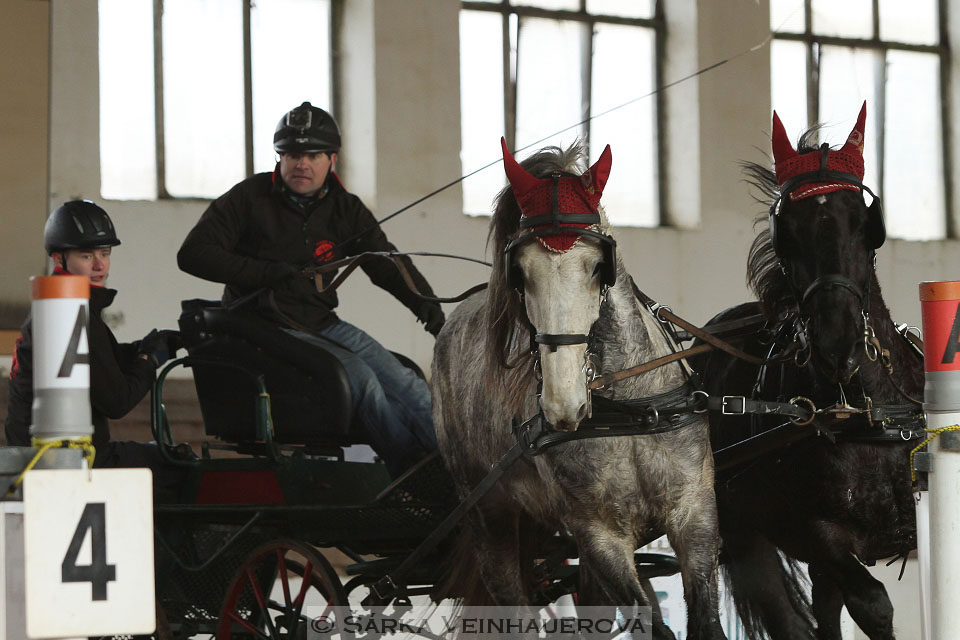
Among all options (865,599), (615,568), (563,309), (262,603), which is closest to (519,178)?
(563,309)

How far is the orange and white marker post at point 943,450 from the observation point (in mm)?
2176

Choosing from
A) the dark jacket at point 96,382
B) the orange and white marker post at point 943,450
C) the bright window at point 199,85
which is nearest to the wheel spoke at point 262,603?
the dark jacket at point 96,382

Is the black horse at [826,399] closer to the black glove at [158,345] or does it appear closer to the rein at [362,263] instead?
the rein at [362,263]

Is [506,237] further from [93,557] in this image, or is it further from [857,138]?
[93,557]

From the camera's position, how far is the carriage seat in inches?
144

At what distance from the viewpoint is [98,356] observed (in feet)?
10.8

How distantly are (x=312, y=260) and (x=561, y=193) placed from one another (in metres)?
1.51

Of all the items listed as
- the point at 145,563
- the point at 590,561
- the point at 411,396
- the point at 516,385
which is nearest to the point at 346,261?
the point at 411,396

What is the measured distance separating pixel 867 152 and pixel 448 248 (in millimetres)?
3250

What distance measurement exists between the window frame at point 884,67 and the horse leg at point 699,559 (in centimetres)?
585

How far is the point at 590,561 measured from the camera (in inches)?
104

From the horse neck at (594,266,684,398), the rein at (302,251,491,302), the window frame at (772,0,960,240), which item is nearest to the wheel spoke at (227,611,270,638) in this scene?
the rein at (302,251,491,302)

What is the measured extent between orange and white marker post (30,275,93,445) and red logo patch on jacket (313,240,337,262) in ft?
6.35

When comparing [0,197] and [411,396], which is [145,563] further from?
[0,197]
